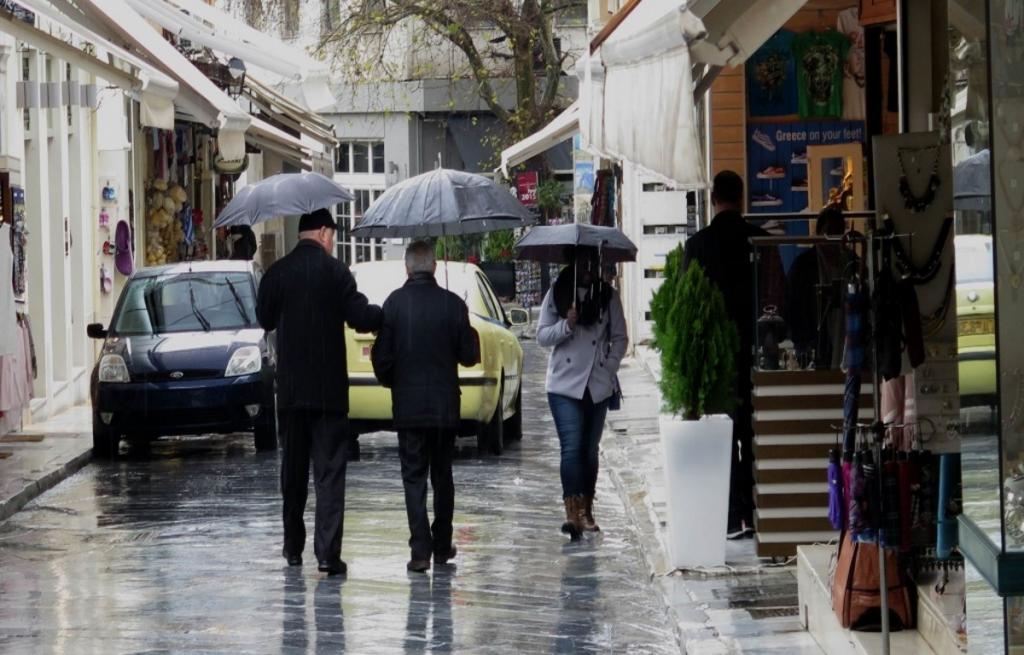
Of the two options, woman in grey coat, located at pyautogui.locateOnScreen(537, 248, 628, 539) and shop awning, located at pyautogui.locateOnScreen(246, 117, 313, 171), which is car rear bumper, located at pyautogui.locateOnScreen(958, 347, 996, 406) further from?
shop awning, located at pyautogui.locateOnScreen(246, 117, 313, 171)

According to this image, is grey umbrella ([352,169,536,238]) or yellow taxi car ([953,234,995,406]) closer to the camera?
yellow taxi car ([953,234,995,406])

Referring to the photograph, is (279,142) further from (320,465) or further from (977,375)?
(977,375)

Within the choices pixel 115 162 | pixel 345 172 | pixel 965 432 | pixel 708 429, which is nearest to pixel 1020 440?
pixel 965 432

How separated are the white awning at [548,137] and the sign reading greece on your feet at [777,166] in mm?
5996

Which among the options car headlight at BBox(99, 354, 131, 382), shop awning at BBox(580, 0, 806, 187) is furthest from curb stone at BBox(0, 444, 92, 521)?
shop awning at BBox(580, 0, 806, 187)

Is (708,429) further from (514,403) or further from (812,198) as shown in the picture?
(514,403)

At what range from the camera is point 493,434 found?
1738 cm

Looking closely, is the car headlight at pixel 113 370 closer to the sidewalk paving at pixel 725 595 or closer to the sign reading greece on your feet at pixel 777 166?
the sidewalk paving at pixel 725 595

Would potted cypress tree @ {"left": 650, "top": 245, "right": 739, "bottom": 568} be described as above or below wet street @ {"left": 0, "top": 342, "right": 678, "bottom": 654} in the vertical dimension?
above

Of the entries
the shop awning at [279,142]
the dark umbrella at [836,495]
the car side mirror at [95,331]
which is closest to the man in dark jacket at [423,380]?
the dark umbrella at [836,495]

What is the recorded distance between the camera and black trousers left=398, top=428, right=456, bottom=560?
11070 mm

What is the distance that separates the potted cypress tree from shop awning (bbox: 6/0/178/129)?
20.8 ft

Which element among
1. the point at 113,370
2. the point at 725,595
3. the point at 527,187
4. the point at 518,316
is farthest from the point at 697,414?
the point at 527,187

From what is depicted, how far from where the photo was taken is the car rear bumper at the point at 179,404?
56.7ft
